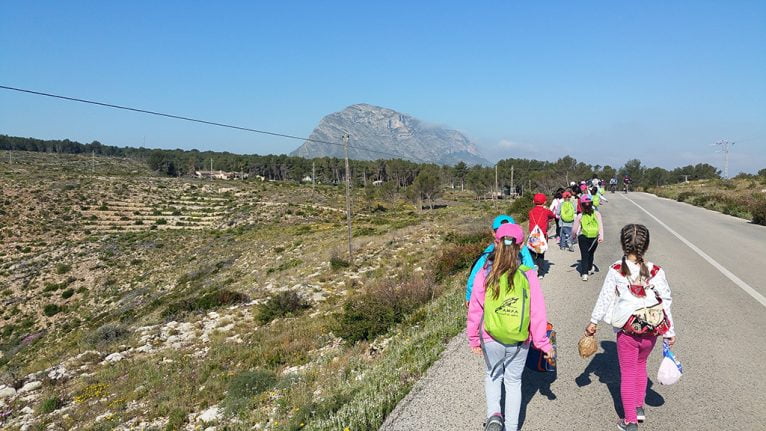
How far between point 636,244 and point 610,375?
1.90m

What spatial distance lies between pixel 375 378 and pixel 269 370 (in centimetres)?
485

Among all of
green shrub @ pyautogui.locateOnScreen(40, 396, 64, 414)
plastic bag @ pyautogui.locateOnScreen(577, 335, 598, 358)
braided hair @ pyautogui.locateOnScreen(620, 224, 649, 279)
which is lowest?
green shrub @ pyautogui.locateOnScreen(40, 396, 64, 414)

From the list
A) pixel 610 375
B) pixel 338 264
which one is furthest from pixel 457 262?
pixel 338 264

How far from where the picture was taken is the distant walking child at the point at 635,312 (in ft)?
11.3

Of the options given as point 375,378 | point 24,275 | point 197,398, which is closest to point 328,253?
point 197,398

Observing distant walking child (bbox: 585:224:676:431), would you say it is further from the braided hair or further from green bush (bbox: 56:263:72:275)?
green bush (bbox: 56:263:72:275)

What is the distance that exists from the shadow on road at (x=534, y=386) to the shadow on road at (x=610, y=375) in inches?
11.5

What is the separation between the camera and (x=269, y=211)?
62375 mm

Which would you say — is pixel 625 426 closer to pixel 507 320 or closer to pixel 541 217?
pixel 507 320

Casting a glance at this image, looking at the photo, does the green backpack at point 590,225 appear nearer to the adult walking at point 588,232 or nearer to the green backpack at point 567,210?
the adult walking at point 588,232

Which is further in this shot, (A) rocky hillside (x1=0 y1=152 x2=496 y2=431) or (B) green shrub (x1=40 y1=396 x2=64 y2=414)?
(B) green shrub (x1=40 y1=396 x2=64 y2=414)

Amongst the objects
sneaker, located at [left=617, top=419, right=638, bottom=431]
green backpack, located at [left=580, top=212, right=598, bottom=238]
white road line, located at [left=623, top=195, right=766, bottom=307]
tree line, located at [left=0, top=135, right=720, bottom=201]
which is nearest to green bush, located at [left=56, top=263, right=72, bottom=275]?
green backpack, located at [left=580, top=212, right=598, bottom=238]

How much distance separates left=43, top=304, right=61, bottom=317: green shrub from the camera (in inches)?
1103

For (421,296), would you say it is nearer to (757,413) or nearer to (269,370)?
(269,370)
